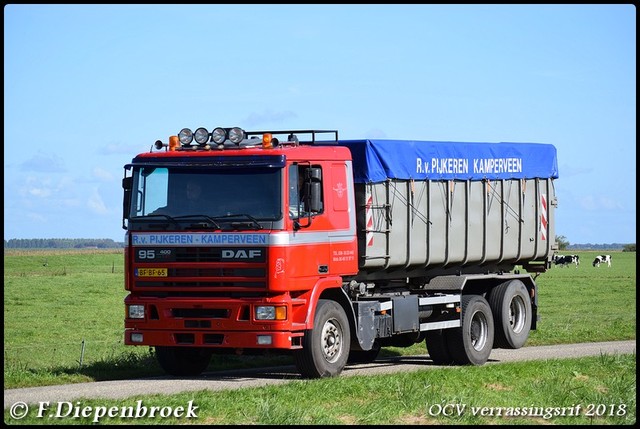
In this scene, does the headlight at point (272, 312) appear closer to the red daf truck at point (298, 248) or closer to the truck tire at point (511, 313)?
the red daf truck at point (298, 248)

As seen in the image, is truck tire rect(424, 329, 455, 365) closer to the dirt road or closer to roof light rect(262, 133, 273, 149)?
the dirt road

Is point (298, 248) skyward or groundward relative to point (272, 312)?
skyward

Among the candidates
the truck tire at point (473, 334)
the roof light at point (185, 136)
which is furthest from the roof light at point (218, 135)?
the truck tire at point (473, 334)

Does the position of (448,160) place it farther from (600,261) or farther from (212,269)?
(600,261)

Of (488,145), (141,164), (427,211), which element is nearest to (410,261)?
(427,211)

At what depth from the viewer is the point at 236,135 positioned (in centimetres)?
1809

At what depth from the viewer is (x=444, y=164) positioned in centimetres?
2117

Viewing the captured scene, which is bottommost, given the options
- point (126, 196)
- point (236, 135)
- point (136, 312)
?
point (136, 312)

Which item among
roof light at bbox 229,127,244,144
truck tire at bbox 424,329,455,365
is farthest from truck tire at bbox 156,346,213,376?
truck tire at bbox 424,329,455,365

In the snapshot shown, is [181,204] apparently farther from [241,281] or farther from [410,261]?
[410,261]

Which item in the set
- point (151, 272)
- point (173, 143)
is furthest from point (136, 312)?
point (173, 143)

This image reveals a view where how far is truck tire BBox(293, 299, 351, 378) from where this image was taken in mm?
17750

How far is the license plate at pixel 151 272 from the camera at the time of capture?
17.8 m

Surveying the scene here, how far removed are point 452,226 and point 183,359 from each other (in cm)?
527
